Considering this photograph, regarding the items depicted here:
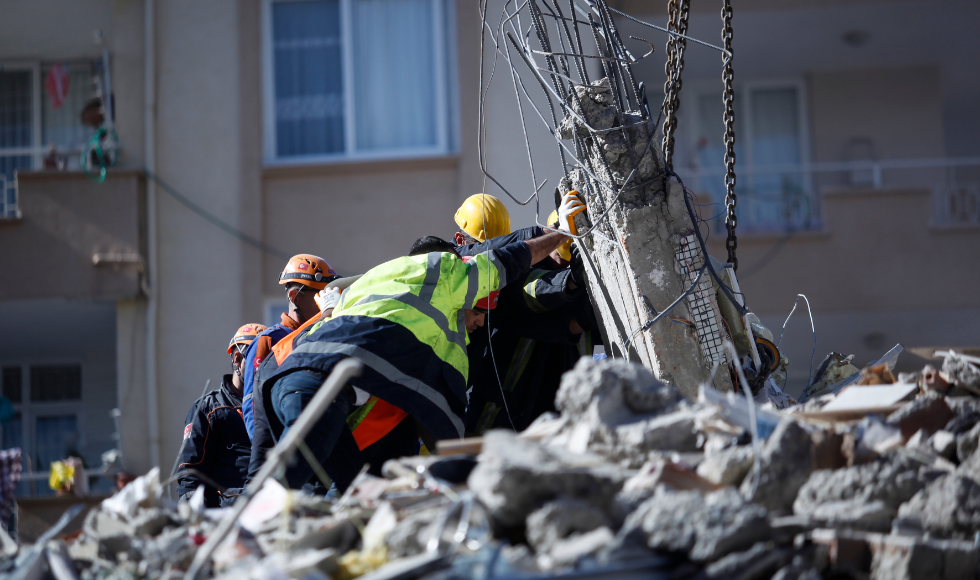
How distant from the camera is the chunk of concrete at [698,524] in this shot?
203 cm

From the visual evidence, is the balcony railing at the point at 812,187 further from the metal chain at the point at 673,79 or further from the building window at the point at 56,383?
the building window at the point at 56,383

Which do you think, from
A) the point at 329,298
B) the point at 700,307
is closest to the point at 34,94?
the point at 329,298

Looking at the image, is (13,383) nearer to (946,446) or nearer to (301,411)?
(301,411)

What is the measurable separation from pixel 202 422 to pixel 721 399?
10.1 ft

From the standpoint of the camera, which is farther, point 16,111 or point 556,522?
point 16,111

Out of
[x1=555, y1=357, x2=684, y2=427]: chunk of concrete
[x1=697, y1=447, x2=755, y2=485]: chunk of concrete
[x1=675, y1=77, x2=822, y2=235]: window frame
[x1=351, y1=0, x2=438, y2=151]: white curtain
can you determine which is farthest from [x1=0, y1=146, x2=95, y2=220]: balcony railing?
[x1=697, y1=447, x2=755, y2=485]: chunk of concrete

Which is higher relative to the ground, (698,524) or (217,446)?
(698,524)

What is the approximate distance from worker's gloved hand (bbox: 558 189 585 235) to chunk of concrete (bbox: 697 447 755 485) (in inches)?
75.8

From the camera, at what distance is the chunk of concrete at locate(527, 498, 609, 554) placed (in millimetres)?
2021

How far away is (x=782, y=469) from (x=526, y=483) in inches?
30.2

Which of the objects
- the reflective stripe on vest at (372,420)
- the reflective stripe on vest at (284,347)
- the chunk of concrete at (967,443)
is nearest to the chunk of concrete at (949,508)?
the chunk of concrete at (967,443)

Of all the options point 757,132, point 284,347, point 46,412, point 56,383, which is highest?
point 757,132

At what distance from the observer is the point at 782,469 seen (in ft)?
7.88

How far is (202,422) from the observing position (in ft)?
15.6
